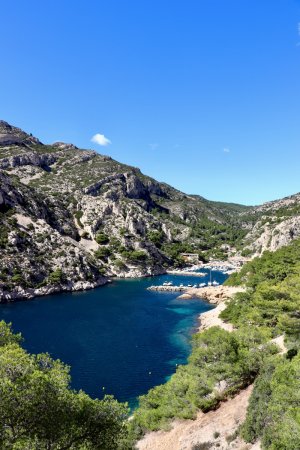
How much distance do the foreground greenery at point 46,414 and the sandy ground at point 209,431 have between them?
31.4 ft

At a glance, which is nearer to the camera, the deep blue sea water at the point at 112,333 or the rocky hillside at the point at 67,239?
the deep blue sea water at the point at 112,333

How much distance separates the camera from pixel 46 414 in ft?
52.7

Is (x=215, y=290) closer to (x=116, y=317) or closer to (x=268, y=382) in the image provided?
(x=116, y=317)

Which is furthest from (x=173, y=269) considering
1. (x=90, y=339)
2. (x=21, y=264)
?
(x=90, y=339)

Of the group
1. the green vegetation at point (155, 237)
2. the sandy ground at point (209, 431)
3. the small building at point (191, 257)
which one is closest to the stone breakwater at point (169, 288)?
the green vegetation at point (155, 237)

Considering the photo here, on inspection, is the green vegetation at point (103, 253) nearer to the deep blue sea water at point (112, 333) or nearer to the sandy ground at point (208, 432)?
the deep blue sea water at point (112, 333)

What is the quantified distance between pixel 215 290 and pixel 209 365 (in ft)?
252

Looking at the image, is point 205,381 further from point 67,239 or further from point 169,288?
point 67,239

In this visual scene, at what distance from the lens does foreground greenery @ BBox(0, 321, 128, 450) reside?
15.3m

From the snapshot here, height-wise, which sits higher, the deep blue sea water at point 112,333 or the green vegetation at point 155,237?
the green vegetation at point 155,237

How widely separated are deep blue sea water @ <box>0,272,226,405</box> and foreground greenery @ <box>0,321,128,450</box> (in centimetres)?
2376

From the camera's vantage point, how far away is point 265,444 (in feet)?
62.4

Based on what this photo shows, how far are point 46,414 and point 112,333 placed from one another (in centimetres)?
5407

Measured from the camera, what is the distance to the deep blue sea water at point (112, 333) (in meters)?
46.8
